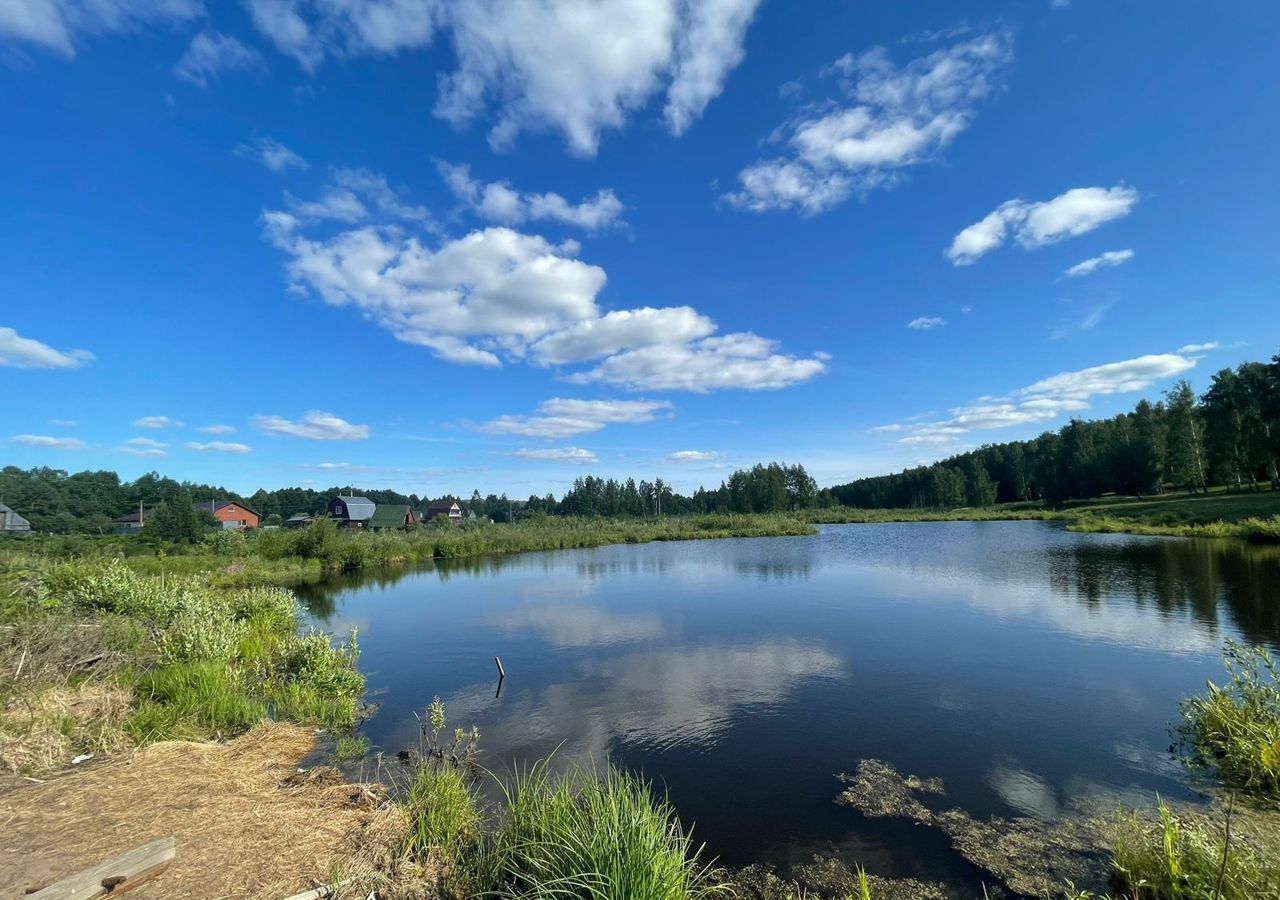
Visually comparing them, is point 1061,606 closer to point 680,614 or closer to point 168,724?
point 680,614

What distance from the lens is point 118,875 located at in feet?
15.4

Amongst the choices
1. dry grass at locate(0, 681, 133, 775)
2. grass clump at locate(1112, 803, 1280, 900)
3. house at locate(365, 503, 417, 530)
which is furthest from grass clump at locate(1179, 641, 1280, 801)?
house at locate(365, 503, 417, 530)

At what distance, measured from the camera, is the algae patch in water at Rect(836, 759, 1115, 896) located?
5980 millimetres

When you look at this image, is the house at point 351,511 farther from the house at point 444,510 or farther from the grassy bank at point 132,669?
the grassy bank at point 132,669

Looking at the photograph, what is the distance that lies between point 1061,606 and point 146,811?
2441cm

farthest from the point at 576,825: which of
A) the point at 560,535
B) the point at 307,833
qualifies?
the point at 560,535

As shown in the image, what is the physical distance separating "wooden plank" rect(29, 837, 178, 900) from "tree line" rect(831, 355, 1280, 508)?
67.6 meters

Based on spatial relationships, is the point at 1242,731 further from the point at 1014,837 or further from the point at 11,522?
the point at 11,522

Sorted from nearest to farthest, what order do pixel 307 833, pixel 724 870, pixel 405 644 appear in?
pixel 307 833 → pixel 724 870 → pixel 405 644

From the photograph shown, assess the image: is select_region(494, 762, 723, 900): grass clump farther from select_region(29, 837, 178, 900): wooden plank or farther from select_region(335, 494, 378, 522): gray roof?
select_region(335, 494, 378, 522): gray roof

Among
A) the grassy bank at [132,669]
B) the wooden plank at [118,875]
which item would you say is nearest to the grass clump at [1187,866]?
the wooden plank at [118,875]

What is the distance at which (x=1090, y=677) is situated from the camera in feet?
40.6

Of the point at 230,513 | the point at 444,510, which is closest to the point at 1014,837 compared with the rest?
the point at 230,513

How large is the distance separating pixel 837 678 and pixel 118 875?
12.6m
